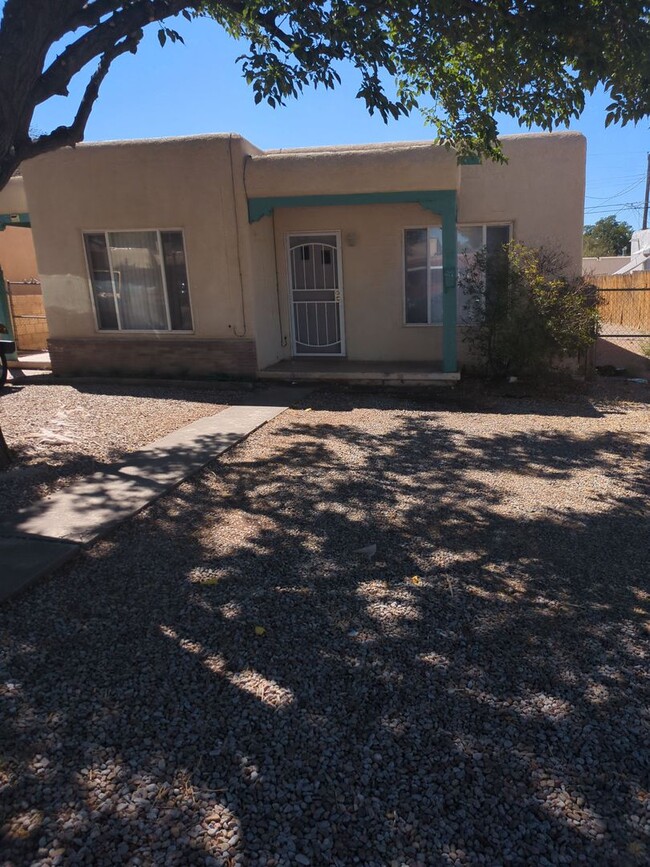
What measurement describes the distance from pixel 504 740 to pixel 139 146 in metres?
10.7

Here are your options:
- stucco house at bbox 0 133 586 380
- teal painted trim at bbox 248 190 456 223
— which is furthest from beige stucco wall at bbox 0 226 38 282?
teal painted trim at bbox 248 190 456 223

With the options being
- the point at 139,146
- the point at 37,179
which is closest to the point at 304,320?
the point at 139,146

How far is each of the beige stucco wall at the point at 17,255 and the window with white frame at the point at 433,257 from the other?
35.8 feet

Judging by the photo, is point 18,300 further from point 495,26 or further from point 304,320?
point 495,26

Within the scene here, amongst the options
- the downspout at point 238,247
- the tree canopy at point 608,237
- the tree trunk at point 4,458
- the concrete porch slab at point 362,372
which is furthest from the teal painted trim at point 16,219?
the tree canopy at point 608,237

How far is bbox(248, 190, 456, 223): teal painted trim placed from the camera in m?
10.2

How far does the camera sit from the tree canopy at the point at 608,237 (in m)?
55.5

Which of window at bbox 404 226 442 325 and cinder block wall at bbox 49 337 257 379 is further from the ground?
window at bbox 404 226 442 325

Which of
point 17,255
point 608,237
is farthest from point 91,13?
point 608,237

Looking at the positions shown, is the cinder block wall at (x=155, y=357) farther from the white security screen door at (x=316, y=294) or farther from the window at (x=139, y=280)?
the white security screen door at (x=316, y=294)

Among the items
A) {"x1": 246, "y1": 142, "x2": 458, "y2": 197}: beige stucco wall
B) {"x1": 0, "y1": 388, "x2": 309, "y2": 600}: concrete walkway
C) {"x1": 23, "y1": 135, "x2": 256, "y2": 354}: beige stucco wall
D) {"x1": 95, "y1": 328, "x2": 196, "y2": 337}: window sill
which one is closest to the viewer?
{"x1": 0, "y1": 388, "x2": 309, "y2": 600}: concrete walkway

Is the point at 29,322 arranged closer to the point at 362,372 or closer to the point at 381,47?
the point at 362,372

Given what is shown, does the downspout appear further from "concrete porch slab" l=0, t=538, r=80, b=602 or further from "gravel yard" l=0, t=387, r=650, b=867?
"concrete porch slab" l=0, t=538, r=80, b=602

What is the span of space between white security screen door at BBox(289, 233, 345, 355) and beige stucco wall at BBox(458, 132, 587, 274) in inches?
98.0
